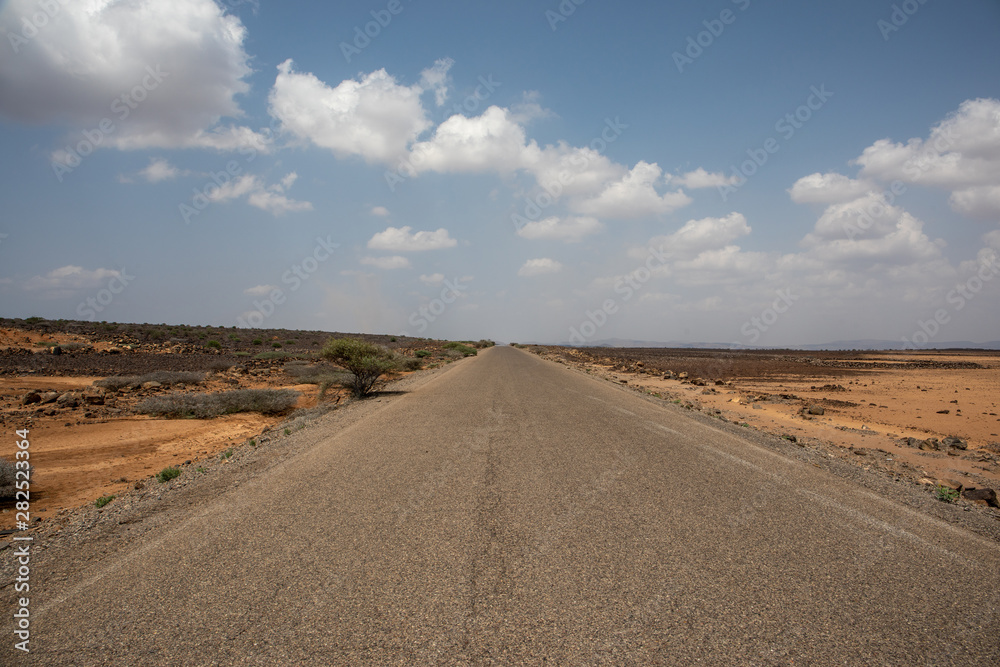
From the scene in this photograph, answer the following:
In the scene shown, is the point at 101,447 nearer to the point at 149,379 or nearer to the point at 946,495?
the point at 149,379

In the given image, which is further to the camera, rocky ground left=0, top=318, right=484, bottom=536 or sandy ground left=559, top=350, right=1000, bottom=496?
sandy ground left=559, top=350, right=1000, bottom=496

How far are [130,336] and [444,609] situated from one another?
4844 centimetres

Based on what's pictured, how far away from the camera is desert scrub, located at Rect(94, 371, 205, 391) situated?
17.6 meters

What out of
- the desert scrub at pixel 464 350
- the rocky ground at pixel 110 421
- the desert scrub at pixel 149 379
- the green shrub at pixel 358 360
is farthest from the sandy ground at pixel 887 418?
the desert scrub at pixel 464 350

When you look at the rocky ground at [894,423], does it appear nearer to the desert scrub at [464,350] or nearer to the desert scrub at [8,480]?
the desert scrub at [8,480]

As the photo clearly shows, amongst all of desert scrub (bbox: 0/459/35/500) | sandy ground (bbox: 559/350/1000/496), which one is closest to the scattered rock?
sandy ground (bbox: 559/350/1000/496)

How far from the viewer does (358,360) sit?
17219mm

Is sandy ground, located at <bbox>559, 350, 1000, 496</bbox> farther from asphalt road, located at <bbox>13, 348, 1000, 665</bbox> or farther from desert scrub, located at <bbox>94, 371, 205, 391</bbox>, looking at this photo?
desert scrub, located at <bbox>94, 371, 205, 391</bbox>

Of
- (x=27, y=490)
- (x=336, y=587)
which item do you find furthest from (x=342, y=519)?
(x=27, y=490)

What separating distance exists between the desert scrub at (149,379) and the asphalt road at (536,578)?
15.9 meters

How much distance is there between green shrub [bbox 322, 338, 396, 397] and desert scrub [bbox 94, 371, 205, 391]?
7401 millimetres

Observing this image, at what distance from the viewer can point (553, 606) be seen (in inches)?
127

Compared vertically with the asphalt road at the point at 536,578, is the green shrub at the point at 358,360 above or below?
above

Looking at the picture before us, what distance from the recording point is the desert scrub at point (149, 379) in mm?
17594
